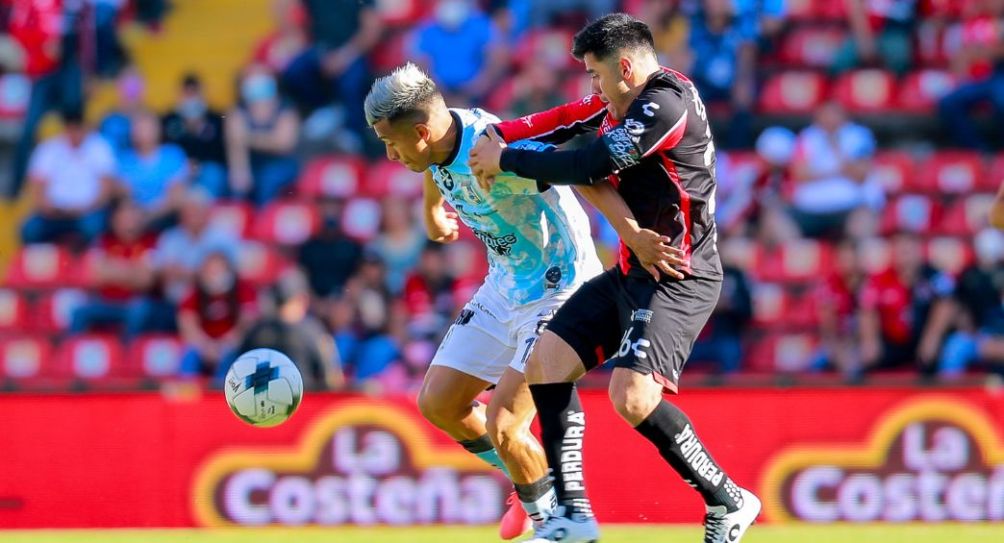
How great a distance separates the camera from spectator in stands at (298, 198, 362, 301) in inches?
480

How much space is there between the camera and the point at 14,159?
13.9m

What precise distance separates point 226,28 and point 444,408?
8745 millimetres

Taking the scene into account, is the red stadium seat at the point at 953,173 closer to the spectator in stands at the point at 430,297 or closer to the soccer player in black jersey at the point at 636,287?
the spectator in stands at the point at 430,297

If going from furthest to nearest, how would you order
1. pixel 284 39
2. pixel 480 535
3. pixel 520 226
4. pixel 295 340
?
1. pixel 284 39
2. pixel 295 340
3. pixel 480 535
4. pixel 520 226

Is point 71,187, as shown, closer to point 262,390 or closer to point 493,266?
point 262,390

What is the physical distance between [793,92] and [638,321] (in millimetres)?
8333

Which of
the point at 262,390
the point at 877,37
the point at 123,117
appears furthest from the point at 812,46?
the point at 262,390

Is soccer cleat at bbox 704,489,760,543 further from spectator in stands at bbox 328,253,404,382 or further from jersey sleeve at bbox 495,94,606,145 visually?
spectator in stands at bbox 328,253,404,382

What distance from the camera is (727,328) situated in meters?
11.7

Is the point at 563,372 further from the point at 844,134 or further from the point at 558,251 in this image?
the point at 844,134

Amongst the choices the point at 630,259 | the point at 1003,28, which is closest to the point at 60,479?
the point at 630,259

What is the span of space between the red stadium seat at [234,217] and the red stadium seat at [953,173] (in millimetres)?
6011

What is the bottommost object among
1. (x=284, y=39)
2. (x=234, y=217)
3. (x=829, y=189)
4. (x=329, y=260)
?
(x=329, y=260)

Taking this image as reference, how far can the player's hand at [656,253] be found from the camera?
6.07 m
